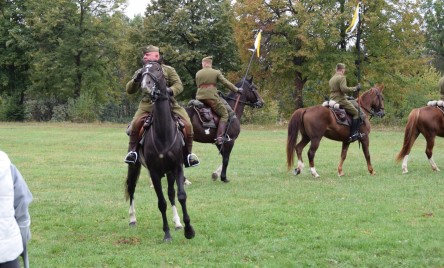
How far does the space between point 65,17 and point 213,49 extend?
1578 cm

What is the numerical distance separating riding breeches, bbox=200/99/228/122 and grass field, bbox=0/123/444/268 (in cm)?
182

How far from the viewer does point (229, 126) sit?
16.5 meters

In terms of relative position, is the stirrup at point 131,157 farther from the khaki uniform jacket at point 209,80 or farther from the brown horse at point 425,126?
the brown horse at point 425,126

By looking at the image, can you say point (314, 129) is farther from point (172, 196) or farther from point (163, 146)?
point (163, 146)

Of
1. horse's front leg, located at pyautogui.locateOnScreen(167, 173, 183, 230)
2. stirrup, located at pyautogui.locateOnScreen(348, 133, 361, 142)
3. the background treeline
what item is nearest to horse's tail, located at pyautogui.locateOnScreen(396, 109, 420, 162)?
stirrup, located at pyautogui.locateOnScreen(348, 133, 361, 142)

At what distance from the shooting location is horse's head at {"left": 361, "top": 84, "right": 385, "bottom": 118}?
18109 millimetres

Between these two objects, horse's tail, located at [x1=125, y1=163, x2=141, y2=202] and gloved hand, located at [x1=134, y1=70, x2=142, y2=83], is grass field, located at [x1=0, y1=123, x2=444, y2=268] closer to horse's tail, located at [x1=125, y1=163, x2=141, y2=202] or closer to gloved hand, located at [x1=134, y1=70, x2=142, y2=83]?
horse's tail, located at [x1=125, y1=163, x2=141, y2=202]

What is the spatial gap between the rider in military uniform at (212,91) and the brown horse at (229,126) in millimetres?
215

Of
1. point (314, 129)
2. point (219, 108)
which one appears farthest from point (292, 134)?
point (219, 108)

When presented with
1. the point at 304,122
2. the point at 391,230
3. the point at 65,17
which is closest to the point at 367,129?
the point at 304,122

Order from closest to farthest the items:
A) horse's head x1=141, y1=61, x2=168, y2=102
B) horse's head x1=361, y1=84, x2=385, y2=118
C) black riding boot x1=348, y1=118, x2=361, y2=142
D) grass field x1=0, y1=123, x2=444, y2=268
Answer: grass field x1=0, y1=123, x2=444, y2=268 < horse's head x1=141, y1=61, x2=168, y2=102 < black riding boot x1=348, y1=118, x2=361, y2=142 < horse's head x1=361, y1=84, x2=385, y2=118

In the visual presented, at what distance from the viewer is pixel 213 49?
53156 millimetres

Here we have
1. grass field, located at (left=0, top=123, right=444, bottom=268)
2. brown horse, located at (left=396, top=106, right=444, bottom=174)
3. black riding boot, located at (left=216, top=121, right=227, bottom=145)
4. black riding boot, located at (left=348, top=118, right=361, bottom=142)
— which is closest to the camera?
grass field, located at (left=0, top=123, right=444, bottom=268)

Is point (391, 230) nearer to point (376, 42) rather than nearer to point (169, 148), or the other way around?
point (169, 148)
